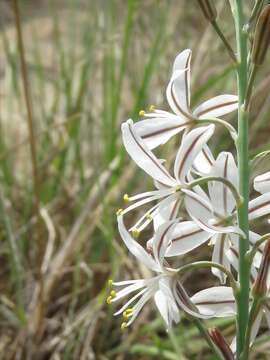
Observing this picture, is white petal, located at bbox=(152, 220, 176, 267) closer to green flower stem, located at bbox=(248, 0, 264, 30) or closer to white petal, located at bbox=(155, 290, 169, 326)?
white petal, located at bbox=(155, 290, 169, 326)

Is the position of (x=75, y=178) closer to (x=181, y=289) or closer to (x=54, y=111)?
(x=54, y=111)

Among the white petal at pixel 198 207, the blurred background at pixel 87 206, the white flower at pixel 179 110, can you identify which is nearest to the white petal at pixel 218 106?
the white flower at pixel 179 110

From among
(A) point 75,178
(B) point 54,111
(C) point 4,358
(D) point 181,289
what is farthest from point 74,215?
(D) point 181,289

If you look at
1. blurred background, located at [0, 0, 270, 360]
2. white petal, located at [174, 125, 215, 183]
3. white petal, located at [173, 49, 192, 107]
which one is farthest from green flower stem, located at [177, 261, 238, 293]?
blurred background, located at [0, 0, 270, 360]

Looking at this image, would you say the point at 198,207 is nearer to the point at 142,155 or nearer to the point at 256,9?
the point at 142,155

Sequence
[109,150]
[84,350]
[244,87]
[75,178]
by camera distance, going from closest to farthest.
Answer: [244,87] < [84,350] < [109,150] < [75,178]

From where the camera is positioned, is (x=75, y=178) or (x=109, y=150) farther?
(x=75, y=178)

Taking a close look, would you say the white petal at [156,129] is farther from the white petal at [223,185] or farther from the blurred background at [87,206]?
the blurred background at [87,206]
